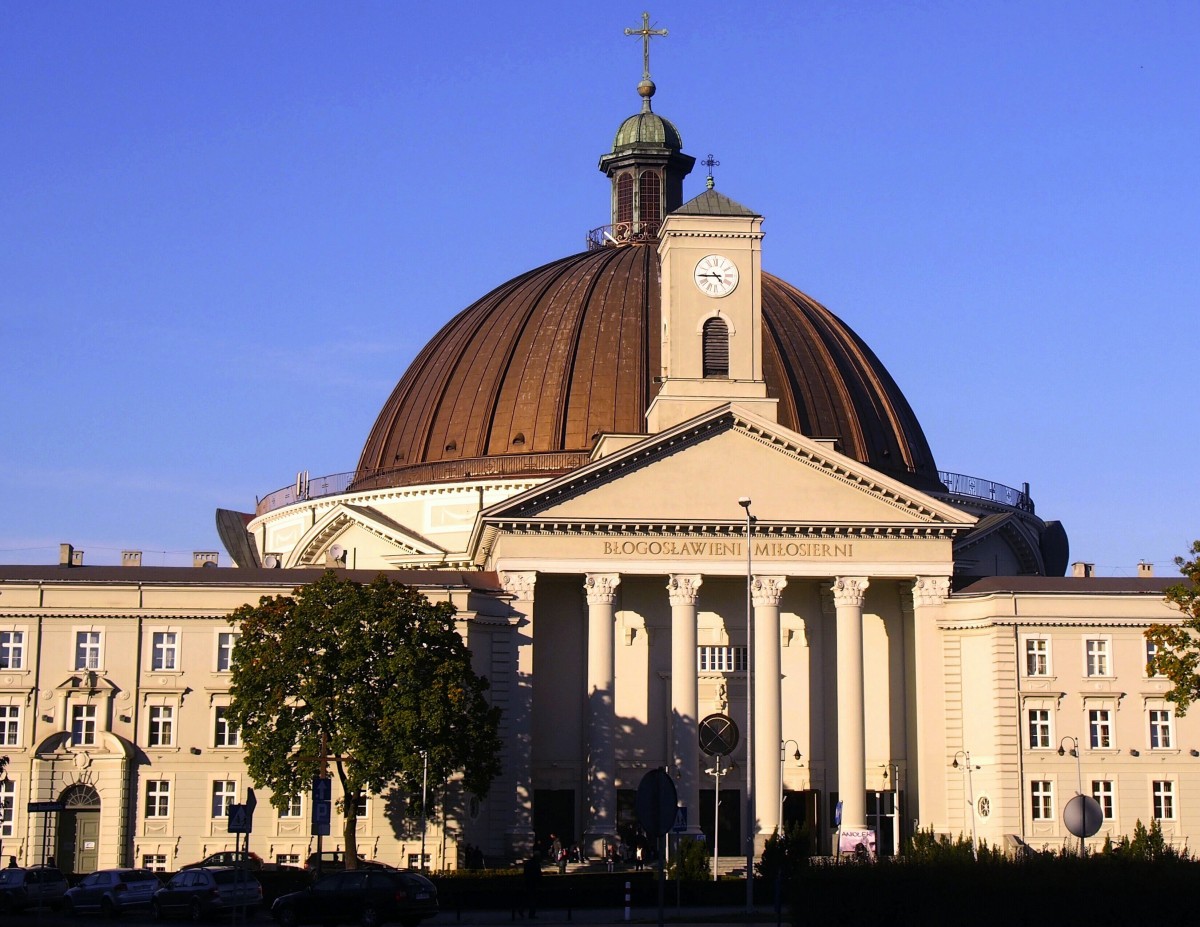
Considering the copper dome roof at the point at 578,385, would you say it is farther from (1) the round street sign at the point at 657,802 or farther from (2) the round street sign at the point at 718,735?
(1) the round street sign at the point at 657,802

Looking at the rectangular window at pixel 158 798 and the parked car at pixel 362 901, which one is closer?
the parked car at pixel 362 901

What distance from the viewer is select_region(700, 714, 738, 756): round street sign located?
244 feet

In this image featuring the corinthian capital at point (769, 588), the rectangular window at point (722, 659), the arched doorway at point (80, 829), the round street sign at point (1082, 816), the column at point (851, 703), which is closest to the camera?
the round street sign at point (1082, 816)

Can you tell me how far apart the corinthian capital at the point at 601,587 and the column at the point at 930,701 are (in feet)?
37.2

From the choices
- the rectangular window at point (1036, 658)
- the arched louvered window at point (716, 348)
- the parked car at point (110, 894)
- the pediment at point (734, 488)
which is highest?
the arched louvered window at point (716, 348)

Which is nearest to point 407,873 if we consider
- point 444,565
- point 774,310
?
point 444,565

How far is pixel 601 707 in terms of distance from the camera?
70375 millimetres

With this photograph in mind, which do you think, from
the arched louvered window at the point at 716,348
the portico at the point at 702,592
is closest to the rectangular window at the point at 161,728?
the portico at the point at 702,592

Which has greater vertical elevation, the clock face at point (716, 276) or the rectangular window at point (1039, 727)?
the clock face at point (716, 276)

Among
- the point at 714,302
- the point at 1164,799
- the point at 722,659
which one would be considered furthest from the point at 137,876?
the point at 1164,799

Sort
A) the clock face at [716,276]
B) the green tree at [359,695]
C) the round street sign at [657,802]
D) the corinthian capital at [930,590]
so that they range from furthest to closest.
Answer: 1. the clock face at [716,276]
2. the corinthian capital at [930,590]
3. the green tree at [359,695]
4. the round street sign at [657,802]

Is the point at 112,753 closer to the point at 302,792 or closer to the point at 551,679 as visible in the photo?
the point at 302,792

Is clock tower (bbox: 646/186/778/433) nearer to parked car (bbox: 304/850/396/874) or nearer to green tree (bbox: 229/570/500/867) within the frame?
green tree (bbox: 229/570/500/867)

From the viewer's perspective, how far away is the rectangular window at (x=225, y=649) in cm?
6950
